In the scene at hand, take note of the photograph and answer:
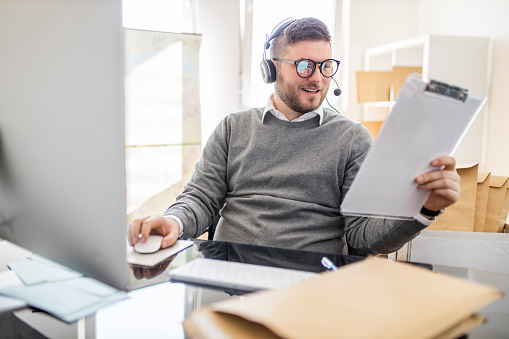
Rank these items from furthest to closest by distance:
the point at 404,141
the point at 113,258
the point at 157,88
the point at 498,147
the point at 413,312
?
the point at 157,88 < the point at 498,147 < the point at 404,141 < the point at 113,258 < the point at 413,312

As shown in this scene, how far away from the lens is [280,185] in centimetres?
134

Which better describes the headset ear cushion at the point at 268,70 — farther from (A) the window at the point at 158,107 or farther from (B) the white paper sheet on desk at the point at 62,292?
(A) the window at the point at 158,107

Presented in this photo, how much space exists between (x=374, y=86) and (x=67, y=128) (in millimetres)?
2860

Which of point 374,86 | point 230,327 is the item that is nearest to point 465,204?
point 230,327

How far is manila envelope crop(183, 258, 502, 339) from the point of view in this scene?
0.41 metres

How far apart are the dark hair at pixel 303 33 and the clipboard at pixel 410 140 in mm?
721

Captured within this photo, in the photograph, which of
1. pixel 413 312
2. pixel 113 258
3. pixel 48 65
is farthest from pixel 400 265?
pixel 48 65

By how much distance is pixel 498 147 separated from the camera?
260 cm

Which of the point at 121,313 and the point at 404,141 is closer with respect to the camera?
the point at 121,313

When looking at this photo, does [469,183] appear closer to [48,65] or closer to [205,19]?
[48,65]

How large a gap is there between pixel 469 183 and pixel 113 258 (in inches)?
47.4

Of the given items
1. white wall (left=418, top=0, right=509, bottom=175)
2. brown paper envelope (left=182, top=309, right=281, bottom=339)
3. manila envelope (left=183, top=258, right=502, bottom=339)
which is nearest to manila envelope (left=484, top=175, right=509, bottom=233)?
manila envelope (left=183, top=258, right=502, bottom=339)

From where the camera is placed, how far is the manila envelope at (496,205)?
53.6 inches

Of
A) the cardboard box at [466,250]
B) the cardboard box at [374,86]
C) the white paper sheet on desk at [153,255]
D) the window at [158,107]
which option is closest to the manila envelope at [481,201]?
the cardboard box at [466,250]
